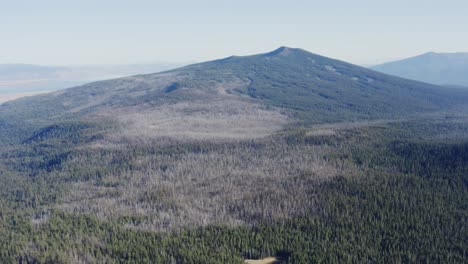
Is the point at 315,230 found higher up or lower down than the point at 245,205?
→ lower down

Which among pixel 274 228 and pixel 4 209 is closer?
pixel 274 228

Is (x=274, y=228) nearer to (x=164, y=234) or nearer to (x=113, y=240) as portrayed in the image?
(x=164, y=234)

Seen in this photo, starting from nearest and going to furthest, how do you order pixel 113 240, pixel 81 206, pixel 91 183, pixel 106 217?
pixel 113 240
pixel 106 217
pixel 81 206
pixel 91 183

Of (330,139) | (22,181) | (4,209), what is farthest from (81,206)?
(330,139)

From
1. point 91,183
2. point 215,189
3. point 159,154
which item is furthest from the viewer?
point 159,154

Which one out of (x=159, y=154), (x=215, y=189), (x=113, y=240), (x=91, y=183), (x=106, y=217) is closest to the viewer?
(x=113, y=240)

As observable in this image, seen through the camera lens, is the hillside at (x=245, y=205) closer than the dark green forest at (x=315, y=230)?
No

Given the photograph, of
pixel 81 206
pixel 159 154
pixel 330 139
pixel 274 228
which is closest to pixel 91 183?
pixel 81 206

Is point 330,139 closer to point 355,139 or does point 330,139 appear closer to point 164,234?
point 355,139

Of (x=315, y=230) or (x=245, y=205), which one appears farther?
(x=245, y=205)
